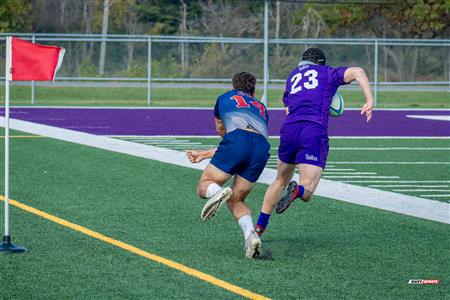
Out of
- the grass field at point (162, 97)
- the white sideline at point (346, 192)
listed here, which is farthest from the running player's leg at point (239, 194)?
the grass field at point (162, 97)

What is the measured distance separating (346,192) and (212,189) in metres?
4.43

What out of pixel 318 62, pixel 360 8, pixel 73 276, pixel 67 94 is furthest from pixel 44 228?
pixel 360 8

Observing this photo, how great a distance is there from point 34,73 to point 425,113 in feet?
67.8

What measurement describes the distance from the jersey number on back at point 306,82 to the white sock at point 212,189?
118cm

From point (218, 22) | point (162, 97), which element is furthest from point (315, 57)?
point (218, 22)

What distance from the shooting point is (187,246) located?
921 cm

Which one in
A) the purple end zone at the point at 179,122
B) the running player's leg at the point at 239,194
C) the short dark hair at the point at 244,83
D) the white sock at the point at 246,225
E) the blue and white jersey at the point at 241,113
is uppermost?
the short dark hair at the point at 244,83

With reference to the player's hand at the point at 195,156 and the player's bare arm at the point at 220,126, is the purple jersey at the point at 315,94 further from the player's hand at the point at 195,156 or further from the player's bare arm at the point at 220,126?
the player's hand at the point at 195,156

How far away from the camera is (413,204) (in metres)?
12.0

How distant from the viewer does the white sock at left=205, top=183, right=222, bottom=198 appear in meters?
8.67

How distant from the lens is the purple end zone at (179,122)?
21781 millimetres

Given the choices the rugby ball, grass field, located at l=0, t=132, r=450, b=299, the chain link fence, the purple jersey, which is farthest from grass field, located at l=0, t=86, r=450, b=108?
the purple jersey

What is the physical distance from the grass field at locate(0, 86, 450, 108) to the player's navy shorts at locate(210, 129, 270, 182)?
22.0m

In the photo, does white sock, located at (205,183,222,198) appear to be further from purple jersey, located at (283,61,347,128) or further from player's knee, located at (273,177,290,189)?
purple jersey, located at (283,61,347,128)
